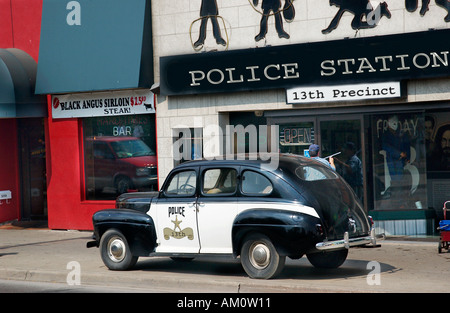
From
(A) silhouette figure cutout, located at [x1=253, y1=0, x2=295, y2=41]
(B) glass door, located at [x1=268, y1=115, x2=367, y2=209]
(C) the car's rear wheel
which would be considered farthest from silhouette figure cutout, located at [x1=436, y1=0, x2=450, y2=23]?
(C) the car's rear wheel

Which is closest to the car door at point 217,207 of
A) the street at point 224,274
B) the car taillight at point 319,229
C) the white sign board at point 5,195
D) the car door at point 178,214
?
the car door at point 178,214

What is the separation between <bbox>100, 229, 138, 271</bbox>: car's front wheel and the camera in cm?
1201

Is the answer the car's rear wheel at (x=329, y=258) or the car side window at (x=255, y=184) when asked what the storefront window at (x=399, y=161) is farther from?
the car side window at (x=255, y=184)

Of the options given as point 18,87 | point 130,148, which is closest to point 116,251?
point 130,148

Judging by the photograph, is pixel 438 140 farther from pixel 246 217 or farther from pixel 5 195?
pixel 5 195

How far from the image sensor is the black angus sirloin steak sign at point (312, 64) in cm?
1411

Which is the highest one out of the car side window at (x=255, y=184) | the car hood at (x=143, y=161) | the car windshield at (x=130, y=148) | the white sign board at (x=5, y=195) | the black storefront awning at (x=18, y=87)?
the black storefront awning at (x=18, y=87)

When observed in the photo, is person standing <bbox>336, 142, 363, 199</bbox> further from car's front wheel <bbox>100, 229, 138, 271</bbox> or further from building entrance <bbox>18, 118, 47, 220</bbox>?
building entrance <bbox>18, 118, 47, 220</bbox>

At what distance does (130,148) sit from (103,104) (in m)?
1.24

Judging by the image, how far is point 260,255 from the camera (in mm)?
10602

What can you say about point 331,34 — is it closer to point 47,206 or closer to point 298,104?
point 298,104

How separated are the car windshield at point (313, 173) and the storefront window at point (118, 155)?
7.37m

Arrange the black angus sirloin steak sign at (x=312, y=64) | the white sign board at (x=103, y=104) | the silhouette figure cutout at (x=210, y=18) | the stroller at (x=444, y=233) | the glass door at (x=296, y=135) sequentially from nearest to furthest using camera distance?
the stroller at (x=444, y=233) → the black angus sirloin steak sign at (x=312, y=64) → the glass door at (x=296, y=135) → the silhouette figure cutout at (x=210, y=18) → the white sign board at (x=103, y=104)

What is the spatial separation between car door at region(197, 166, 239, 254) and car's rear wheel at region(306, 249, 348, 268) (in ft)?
4.69
